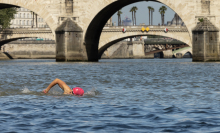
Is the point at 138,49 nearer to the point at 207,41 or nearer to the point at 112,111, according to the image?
the point at 207,41

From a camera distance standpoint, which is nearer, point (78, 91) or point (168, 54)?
point (78, 91)

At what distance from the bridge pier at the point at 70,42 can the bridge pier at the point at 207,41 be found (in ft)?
46.6

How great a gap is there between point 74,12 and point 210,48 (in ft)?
56.7

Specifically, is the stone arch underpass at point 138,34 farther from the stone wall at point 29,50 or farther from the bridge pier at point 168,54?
the bridge pier at point 168,54

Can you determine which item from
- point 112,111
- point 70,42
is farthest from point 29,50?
point 112,111

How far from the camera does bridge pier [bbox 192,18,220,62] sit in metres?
49.9

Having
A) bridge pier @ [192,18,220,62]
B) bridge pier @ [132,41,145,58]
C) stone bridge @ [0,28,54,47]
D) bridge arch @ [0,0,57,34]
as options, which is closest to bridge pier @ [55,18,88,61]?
bridge arch @ [0,0,57,34]

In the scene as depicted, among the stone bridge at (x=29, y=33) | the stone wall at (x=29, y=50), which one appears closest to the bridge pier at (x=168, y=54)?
the stone wall at (x=29, y=50)

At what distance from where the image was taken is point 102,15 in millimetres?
56312

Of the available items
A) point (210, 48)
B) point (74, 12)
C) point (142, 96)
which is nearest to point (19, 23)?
point (74, 12)

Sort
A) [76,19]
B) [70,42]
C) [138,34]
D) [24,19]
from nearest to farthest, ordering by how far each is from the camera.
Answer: [70,42] → [76,19] → [138,34] → [24,19]

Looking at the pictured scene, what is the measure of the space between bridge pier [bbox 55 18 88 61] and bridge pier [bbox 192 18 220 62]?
14.2 metres

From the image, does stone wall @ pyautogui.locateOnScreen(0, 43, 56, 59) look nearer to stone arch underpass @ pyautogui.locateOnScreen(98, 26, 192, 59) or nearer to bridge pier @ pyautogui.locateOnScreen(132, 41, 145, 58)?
bridge pier @ pyautogui.locateOnScreen(132, 41, 145, 58)

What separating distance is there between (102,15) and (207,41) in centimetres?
1380
